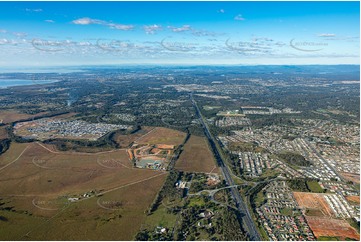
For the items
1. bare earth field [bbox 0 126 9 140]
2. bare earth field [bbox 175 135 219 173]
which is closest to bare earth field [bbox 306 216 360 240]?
bare earth field [bbox 175 135 219 173]

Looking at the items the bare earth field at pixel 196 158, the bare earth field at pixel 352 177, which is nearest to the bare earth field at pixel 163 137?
the bare earth field at pixel 196 158

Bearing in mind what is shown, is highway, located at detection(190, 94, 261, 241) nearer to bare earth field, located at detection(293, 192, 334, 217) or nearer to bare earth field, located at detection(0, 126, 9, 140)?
bare earth field, located at detection(293, 192, 334, 217)

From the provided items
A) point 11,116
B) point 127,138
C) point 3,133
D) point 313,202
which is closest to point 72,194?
point 127,138

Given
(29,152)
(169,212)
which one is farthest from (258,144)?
(29,152)

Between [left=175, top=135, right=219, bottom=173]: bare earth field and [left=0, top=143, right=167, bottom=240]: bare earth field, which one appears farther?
[left=175, top=135, right=219, bottom=173]: bare earth field

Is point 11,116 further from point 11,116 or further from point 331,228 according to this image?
point 331,228

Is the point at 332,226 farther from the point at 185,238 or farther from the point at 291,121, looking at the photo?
the point at 291,121
